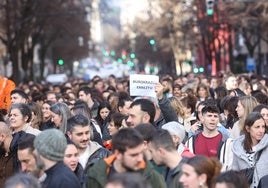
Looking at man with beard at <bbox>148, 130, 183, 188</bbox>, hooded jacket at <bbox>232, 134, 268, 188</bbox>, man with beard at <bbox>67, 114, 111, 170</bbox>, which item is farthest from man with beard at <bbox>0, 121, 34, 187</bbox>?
man with beard at <bbox>148, 130, 183, 188</bbox>

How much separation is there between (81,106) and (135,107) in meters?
2.51

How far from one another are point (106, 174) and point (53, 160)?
54cm

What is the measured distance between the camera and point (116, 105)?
1518 cm

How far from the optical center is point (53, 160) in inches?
309

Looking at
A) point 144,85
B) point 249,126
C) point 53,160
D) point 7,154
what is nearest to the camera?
point 53,160

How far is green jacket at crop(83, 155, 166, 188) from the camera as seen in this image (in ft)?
24.5

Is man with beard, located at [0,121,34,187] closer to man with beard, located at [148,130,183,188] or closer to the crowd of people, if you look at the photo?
the crowd of people

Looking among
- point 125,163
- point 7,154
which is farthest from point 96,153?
point 125,163

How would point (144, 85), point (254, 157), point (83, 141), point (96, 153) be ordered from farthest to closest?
point (144, 85)
point (254, 157)
point (96, 153)
point (83, 141)

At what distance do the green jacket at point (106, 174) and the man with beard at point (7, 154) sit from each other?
109 inches

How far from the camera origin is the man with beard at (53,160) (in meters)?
7.71

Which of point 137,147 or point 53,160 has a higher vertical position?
point 137,147

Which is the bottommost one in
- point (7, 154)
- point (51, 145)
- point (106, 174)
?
point (7, 154)

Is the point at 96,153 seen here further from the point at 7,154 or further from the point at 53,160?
the point at 53,160
